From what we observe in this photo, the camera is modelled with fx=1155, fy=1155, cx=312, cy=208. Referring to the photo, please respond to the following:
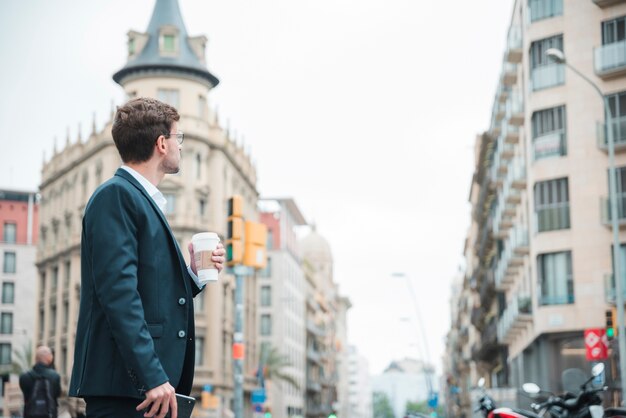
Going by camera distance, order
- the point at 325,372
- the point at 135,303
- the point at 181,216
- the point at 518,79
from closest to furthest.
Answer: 1. the point at 135,303
2. the point at 518,79
3. the point at 181,216
4. the point at 325,372

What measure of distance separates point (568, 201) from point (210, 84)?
3472 cm

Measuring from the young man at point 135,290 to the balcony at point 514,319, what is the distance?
42.6 meters

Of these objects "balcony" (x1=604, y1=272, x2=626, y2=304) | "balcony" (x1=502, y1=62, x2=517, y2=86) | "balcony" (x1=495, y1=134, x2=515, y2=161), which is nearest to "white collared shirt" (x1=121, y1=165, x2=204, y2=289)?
"balcony" (x1=604, y1=272, x2=626, y2=304)

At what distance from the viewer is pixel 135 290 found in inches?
175

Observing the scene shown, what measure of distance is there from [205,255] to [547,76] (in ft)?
132

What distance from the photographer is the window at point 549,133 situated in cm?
4297

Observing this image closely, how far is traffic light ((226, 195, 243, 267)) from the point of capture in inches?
802

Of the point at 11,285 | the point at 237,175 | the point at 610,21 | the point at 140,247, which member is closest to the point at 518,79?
the point at 610,21

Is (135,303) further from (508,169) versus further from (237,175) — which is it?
(237,175)

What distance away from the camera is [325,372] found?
144m

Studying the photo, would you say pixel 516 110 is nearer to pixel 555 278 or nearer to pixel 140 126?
pixel 555 278

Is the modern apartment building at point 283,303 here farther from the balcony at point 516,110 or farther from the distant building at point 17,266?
the balcony at point 516,110

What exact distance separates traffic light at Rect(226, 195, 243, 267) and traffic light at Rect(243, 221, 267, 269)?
486 mm

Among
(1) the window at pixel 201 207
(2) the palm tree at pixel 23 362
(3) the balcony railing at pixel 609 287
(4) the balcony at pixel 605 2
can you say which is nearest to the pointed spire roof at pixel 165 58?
(1) the window at pixel 201 207
